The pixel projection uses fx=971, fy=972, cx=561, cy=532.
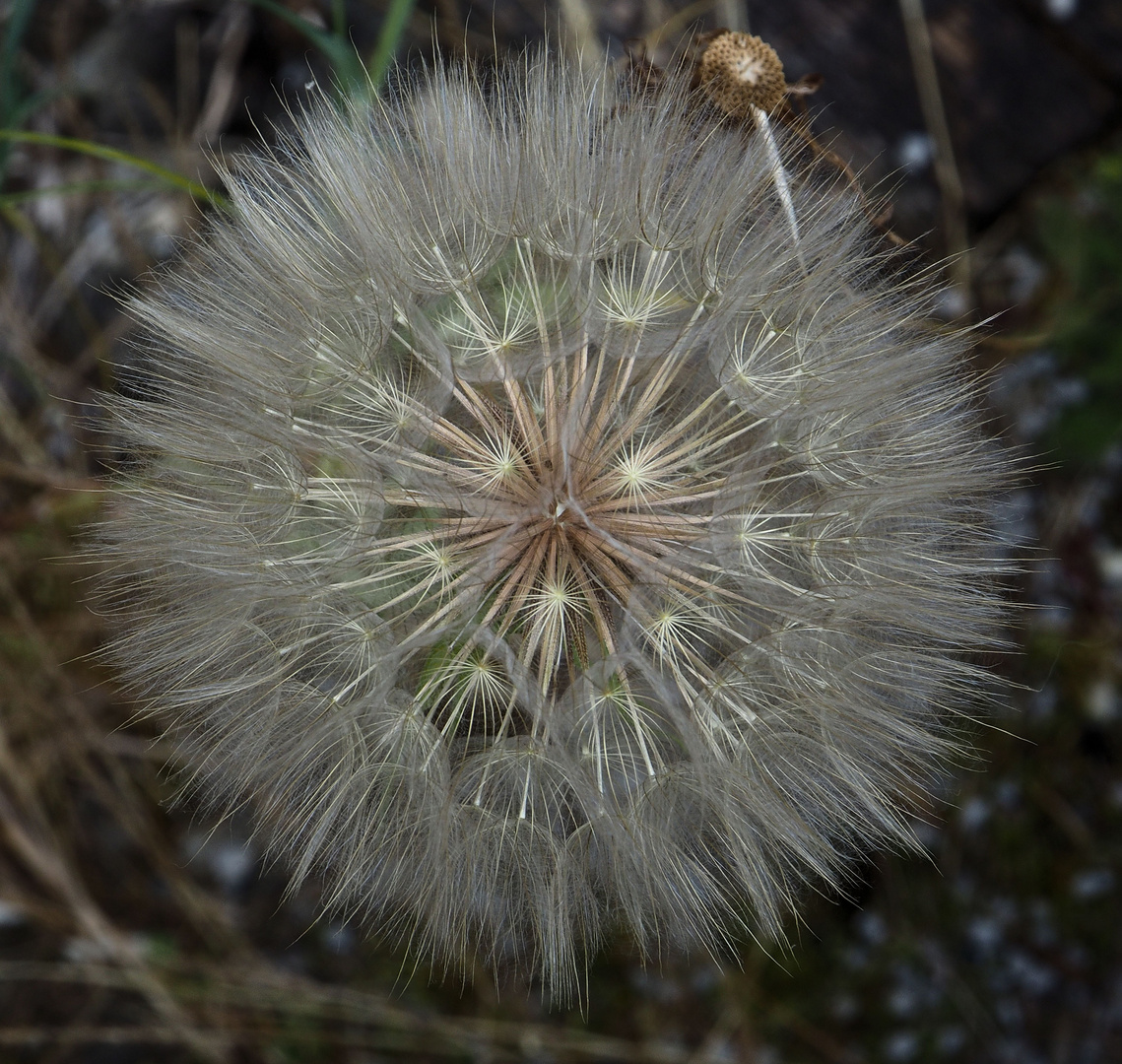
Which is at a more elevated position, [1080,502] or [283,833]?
[283,833]

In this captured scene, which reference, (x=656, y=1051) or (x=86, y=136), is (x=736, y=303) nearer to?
(x=86, y=136)

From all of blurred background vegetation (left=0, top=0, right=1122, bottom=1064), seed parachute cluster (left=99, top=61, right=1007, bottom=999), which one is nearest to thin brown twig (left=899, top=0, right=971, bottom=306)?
blurred background vegetation (left=0, top=0, right=1122, bottom=1064)

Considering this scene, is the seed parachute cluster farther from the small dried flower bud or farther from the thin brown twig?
the thin brown twig

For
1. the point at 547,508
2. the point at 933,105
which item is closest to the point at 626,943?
the point at 547,508

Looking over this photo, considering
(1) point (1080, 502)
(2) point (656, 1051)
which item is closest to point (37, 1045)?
(2) point (656, 1051)

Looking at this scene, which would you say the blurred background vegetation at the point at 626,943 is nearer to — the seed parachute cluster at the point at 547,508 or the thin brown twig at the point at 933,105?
the thin brown twig at the point at 933,105
